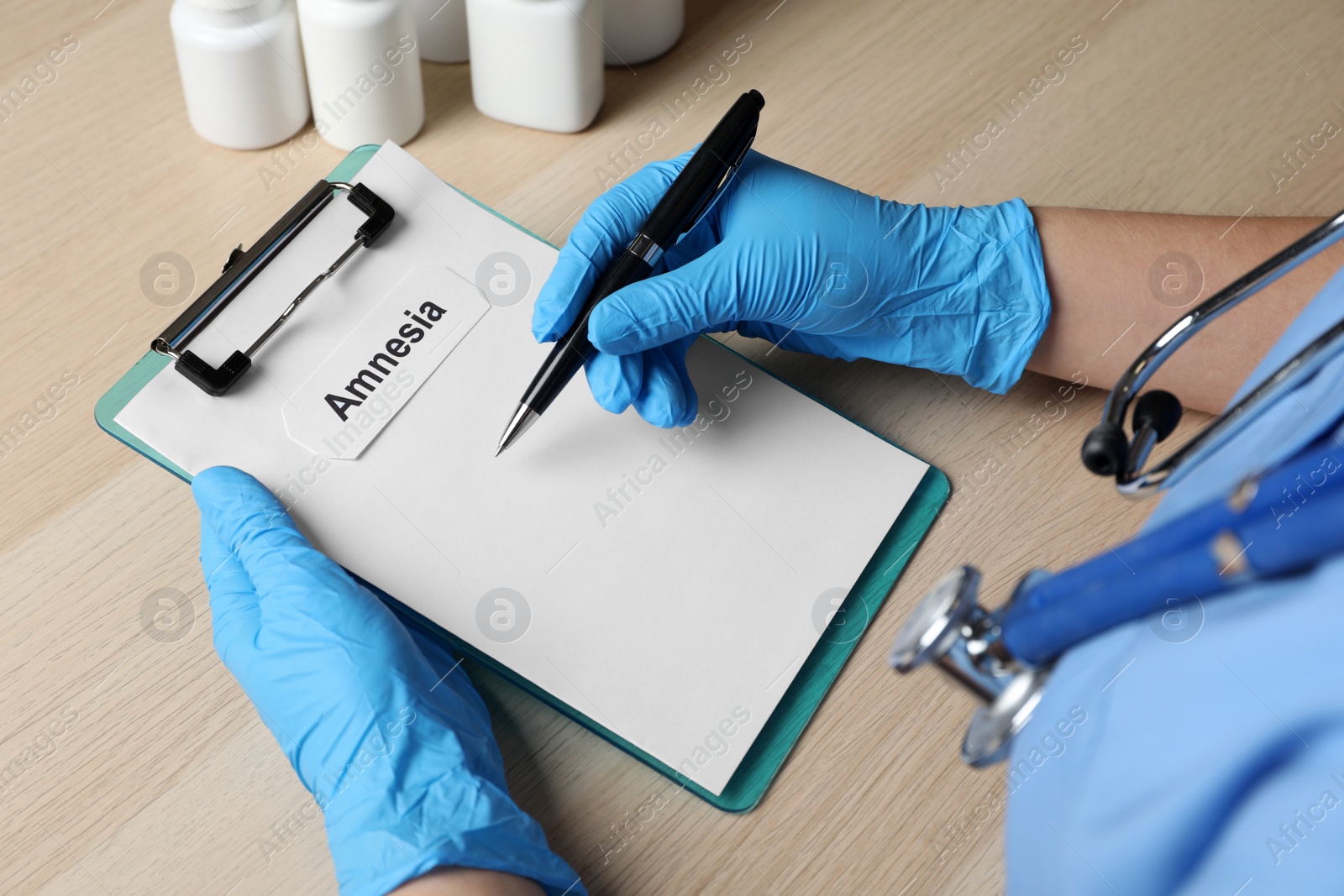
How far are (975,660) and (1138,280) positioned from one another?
0.63m

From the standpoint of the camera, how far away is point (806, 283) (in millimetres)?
858

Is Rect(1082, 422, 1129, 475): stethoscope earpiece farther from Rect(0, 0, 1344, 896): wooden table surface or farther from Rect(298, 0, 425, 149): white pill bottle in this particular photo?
Rect(298, 0, 425, 149): white pill bottle

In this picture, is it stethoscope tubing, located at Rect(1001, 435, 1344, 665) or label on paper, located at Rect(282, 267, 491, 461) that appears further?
label on paper, located at Rect(282, 267, 491, 461)

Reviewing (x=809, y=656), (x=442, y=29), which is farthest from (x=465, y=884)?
(x=442, y=29)

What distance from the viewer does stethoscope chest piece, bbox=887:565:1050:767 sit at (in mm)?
415

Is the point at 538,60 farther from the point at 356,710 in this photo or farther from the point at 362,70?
the point at 356,710

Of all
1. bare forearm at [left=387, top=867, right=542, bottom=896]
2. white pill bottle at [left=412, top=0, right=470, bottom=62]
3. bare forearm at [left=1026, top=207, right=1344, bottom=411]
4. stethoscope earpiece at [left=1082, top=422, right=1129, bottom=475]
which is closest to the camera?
stethoscope earpiece at [left=1082, top=422, right=1129, bottom=475]

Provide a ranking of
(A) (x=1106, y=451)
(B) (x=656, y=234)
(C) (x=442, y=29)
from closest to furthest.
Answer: (A) (x=1106, y=451) < (B) (x=656, y=234) < (C) (x=442, y=29)

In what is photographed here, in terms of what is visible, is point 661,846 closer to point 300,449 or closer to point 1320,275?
point 300,449

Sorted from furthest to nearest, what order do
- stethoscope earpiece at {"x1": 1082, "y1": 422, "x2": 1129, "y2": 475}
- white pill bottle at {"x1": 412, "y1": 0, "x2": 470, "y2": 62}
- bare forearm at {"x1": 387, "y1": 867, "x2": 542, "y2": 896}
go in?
1. white pill bottle at {"x1": 412, "y1": 0, "x2": 470, "y2": 62}
2. bare forearm at {"x1": 387, "y1": 867, "x2": 542, "y2": 896}
3. stethoscope earpiece at {"x1": 1082, "y1": 422, "x2": 1129, "y2": 475}

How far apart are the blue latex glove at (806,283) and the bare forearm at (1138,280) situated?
28mm

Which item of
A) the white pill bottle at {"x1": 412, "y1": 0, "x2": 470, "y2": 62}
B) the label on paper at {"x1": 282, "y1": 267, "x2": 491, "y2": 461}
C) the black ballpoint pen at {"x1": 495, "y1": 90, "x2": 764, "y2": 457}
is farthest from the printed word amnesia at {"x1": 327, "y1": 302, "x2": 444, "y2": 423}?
the white pill bottle at {"x1": 412, "y1": 0, "x2": 470, "y2": 62}

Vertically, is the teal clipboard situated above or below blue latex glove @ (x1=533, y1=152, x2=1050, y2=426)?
below

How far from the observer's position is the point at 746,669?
75 centimetres
